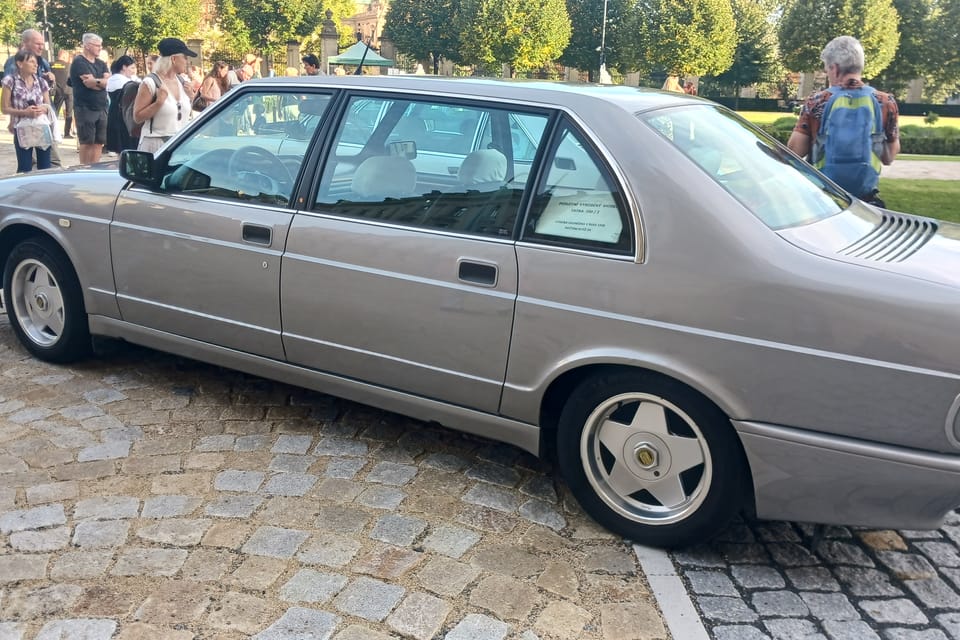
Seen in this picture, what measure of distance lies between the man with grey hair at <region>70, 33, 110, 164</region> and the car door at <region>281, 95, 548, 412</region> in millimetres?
8319

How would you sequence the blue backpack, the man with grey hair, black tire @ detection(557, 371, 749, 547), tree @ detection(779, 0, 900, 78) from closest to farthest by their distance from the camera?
black tire @ detection(557, 371, 749, 547) < the blue backpack < the man with grey hair < tree @ detection(779, 0, 900, 78)

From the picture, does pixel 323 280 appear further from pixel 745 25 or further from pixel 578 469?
pixel 745 25

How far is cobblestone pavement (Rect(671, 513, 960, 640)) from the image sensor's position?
2.96m

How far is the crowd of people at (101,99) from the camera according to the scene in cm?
741

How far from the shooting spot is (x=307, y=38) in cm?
5944

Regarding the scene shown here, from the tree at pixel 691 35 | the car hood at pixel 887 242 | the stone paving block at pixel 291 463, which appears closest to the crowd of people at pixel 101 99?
the stone paving block at pixel 291 463

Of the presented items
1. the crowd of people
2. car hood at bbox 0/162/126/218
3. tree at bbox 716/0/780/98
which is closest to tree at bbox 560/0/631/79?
tree at bbox 716/0/780/98

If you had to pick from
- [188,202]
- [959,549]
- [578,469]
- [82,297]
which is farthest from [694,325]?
[82,297]

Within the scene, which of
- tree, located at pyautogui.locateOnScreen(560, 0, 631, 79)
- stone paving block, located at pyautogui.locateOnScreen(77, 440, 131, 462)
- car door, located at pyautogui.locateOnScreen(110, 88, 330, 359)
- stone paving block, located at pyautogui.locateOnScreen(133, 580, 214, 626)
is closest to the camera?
stone paving block, located at pyautogui.locateOnScreen(133, 580, 214, 626)

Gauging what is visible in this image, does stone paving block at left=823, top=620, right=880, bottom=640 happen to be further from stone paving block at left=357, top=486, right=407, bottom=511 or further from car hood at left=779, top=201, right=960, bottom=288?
stone paving block at left=357, top=486, right=407, bottom=511

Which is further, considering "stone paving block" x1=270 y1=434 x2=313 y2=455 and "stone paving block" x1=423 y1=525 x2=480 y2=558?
"stone paving block" x1=270 y1=434 x2=313 y2=455

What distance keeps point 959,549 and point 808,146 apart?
289 centimetres

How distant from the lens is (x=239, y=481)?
3.84 metres

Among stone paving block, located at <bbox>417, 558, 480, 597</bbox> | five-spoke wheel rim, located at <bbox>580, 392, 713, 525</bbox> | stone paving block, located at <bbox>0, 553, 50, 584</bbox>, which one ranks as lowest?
stone paving block, located at <bbox>0, 553, 50, 584</bbox>
